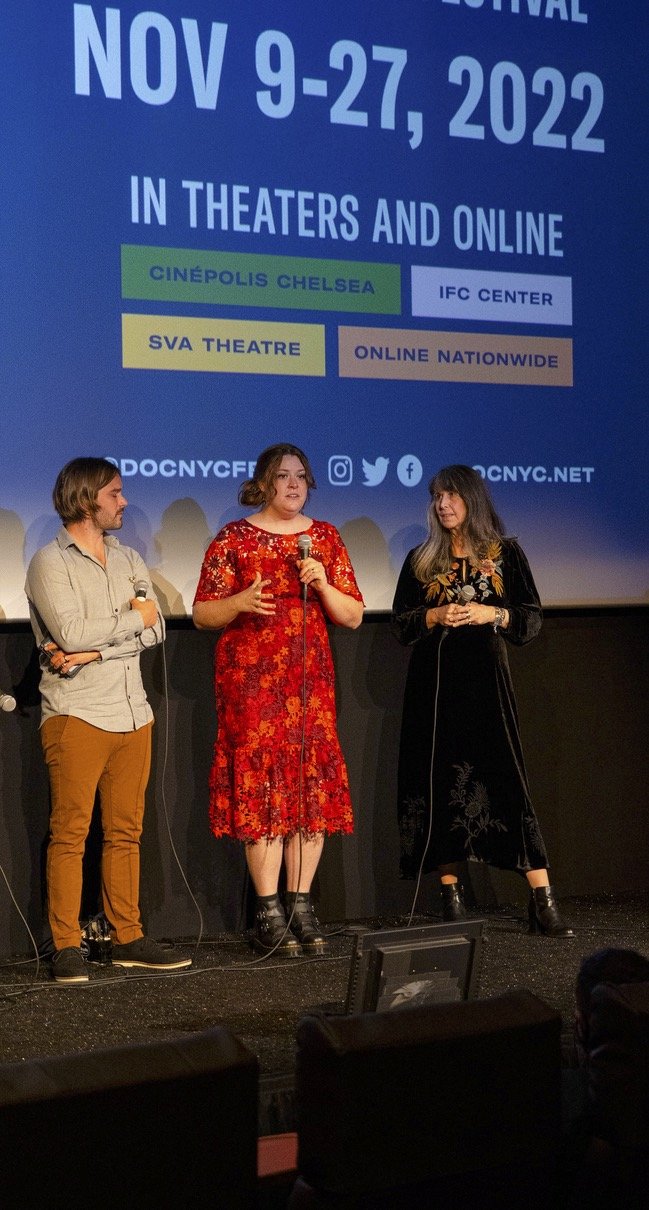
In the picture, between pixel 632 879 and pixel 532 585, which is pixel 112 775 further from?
pixel 632 879

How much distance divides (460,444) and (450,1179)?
359cm

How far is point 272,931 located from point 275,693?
711 mm

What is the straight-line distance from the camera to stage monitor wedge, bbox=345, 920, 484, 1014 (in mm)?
2838

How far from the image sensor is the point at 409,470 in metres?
4.83

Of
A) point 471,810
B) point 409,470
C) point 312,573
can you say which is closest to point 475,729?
point 471,810

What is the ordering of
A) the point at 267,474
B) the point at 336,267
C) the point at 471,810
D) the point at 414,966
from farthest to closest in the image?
the point at 336,267 < the point at 471,810 < the point at 267,474 < the point at 414,966

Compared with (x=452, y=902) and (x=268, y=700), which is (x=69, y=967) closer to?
(x=268, y=700)

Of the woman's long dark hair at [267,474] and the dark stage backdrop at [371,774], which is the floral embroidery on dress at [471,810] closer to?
the dark stage backdrop at [371,774]

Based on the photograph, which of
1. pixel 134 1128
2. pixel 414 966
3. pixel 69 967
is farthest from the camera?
pixel 69 967

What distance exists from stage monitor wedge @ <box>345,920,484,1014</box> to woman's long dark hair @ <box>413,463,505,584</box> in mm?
1649

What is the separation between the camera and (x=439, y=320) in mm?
4871

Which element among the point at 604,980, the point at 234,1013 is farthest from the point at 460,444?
the point at 604,980

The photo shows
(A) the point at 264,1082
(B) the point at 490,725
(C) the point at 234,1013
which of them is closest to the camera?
(A) the point at 264,1082

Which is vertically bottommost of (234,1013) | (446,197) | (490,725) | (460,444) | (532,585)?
(234,1013)
